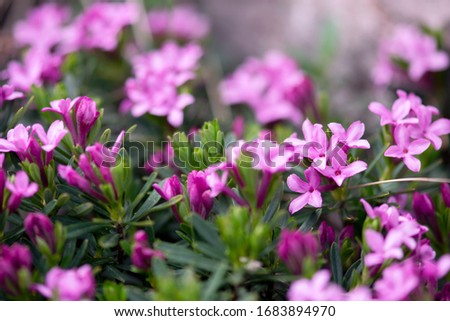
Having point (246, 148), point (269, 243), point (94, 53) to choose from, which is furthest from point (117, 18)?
point (269, 243)

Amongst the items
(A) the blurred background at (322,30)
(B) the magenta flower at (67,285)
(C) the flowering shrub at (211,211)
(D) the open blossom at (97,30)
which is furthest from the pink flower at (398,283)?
(D) the open blossom at (97,30)

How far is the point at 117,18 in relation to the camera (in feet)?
8.65

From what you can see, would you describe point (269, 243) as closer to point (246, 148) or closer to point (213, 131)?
point (246, 148)

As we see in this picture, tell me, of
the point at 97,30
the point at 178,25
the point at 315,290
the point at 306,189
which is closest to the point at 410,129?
the point at 306,189

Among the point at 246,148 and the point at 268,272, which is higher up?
the point at 246,148

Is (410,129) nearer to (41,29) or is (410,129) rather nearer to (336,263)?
(336,263)

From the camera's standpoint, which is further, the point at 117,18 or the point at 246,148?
the point at 117,18

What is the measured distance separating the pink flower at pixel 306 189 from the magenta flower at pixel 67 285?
1.89 ft

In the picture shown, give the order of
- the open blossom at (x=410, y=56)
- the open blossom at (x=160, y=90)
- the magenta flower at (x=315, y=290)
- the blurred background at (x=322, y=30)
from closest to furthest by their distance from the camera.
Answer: the magenta flower at (x=315, y=290) → the open blossom at (x=160, y=90) → the open blossom at (x=410, y=56) → the blurred background at (x=322, y=30)

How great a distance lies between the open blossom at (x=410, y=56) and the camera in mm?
2467

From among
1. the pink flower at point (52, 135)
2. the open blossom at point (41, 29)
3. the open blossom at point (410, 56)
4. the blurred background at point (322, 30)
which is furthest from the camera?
the blurred background at point (322, 30)

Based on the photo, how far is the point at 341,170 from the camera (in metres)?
1.53

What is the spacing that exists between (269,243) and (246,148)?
0.88 feet

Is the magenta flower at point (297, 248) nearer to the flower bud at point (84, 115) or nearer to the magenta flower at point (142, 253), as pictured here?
the magenta flower at point (142, 253)
